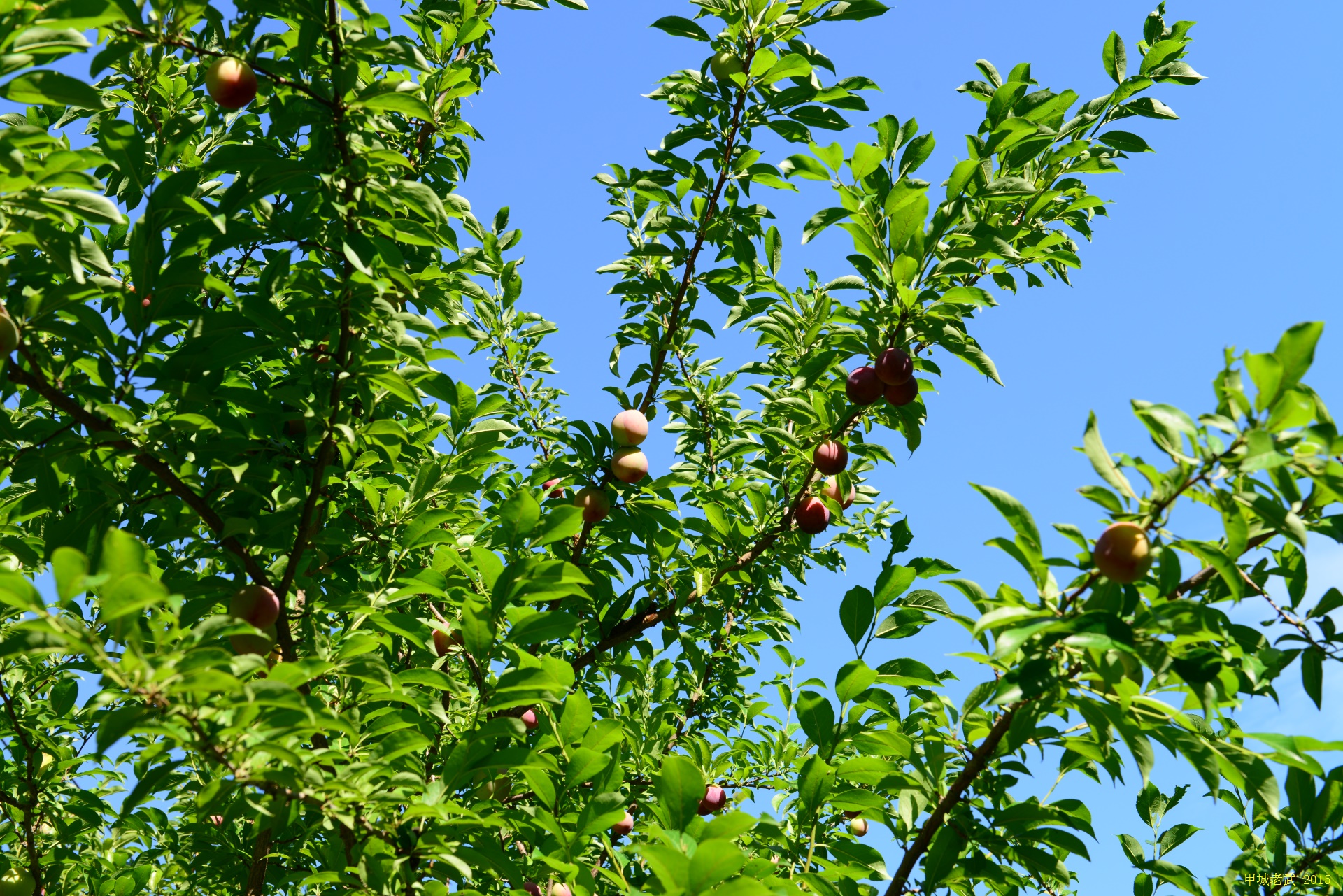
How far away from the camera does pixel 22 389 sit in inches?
116

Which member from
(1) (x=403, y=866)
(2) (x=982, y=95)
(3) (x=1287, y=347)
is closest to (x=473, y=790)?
(1) (x=403, y=866)

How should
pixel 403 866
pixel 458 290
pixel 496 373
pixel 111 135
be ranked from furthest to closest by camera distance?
pixel 496 373 < pixel 458 290 < pixel 111 135 < pixel 403 866

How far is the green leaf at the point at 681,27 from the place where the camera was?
3123 millimetres

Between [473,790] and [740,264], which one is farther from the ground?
[740,264]

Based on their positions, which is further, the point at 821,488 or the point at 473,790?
the point at 821,488

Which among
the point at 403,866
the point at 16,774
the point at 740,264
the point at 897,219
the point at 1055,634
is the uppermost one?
the point at 740,264

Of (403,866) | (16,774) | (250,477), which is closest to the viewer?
(403,866)

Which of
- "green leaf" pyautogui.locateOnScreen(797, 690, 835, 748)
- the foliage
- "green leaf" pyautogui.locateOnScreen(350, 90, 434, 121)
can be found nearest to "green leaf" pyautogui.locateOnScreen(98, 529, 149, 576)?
the foliage

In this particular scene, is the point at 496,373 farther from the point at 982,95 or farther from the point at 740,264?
the point at 982,95

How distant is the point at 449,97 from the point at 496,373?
1536 millimetres

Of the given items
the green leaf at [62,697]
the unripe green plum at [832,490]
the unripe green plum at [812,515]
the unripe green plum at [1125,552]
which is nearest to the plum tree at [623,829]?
the unripe green plum at [812,515]

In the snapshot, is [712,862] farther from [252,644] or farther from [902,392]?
[902,392]

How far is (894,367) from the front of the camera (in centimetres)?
280

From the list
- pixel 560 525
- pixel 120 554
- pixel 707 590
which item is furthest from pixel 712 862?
pixel 707 590
